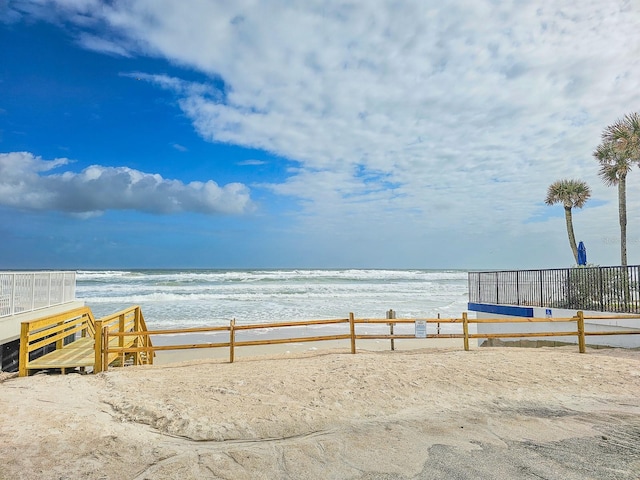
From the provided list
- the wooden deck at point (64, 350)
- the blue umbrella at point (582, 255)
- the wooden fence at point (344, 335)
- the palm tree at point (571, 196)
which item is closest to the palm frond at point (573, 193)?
the palm tree at point (571, 196)

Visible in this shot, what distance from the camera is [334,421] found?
6.24m

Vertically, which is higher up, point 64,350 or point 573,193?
point 573,193

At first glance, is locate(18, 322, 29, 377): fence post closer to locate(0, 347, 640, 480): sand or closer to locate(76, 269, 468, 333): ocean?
locate(0, 347, 640, 480): sand

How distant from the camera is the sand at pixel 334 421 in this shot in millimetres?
4734

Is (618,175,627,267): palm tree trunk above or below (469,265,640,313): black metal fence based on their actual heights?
above

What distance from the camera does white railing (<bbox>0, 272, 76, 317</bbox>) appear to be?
11.2 metres

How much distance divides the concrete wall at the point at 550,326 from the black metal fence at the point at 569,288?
472 mm

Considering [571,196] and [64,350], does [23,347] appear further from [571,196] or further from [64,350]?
[571,196]

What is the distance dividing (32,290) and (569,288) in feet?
53.5

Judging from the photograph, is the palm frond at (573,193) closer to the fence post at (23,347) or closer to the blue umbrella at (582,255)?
the blue umbrella at (582,255)

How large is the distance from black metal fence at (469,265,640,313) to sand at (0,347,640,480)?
3.14 m

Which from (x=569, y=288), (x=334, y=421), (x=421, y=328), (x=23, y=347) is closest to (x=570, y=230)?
(x=569, y=288)

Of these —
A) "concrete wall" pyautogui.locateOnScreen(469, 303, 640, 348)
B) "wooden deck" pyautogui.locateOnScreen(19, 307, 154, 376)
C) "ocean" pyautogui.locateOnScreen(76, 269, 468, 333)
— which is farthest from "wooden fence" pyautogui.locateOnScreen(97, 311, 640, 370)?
"ocean" pyautogui.locateOnScreen(76, 269, 468, 333)

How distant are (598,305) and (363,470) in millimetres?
11337
